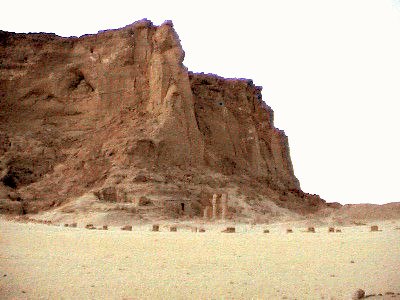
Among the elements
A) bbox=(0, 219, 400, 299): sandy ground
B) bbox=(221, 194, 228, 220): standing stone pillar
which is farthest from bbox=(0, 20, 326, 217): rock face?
bbox=(0, 219, 400, 299): sandy ground

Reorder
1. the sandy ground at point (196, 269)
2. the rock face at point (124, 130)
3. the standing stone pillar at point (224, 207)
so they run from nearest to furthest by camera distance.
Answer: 1. the sandy ground at point (196, 269)
2. the standing stone pillar at point (224, 207)
3. the rock face at point (124, 130)

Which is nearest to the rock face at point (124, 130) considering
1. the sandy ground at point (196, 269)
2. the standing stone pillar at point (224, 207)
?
the standing stone pillar at point (224, 207)

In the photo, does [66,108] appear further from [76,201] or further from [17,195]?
[76,201]

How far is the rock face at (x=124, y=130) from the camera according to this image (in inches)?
1547

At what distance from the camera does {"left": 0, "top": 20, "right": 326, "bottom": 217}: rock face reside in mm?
39281

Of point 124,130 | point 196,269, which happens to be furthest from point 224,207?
point 196,269

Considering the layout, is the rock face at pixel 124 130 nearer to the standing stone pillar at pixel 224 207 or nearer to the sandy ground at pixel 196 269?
the standing stone pillar at pixel 224 207

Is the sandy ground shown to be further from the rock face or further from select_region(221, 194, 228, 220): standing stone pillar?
the rock face

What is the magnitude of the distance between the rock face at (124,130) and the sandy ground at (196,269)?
20.8 m

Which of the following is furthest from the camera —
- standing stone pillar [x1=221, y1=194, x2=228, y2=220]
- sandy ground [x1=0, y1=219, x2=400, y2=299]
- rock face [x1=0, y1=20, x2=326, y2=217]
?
rock face [x1=0, y1=20, x2=326, y2=217]

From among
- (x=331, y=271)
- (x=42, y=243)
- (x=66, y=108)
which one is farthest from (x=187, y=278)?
(x=66, y=108)

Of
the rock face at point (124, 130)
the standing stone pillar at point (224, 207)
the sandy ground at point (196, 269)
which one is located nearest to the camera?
the sandy ground at point (196, 269)

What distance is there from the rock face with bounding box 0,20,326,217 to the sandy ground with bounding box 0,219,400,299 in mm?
20804

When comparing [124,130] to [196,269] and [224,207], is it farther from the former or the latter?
[196,269]
